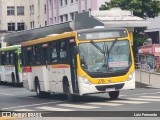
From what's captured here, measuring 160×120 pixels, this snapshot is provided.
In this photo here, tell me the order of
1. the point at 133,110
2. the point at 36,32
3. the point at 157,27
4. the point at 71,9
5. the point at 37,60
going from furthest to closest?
1. the point at 71,9
2. the point at 157,27
3. the point at 36,32
4. the point at 37,60
5. the point at 133,110

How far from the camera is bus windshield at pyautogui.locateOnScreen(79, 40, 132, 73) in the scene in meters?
20.9

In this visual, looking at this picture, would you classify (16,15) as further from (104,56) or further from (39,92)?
(104,56)

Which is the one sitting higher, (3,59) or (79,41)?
(79,41)

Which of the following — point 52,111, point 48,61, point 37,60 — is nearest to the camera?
point 52,111

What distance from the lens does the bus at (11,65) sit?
37894 mm

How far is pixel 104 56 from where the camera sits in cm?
2095

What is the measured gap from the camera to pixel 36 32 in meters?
39.6

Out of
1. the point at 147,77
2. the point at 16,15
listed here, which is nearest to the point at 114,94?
the point at 147,77

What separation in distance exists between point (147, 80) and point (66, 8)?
46.3 m

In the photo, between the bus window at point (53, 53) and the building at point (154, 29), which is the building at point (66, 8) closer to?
the building at point (154, 29)

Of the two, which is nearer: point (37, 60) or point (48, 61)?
point (48, 61)

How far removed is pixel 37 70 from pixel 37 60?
0.49 m

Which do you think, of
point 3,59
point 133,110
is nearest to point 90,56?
point 133,110

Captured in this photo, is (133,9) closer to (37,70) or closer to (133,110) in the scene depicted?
(37,70)
